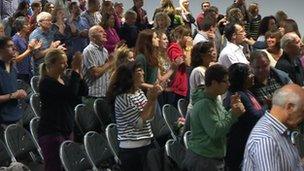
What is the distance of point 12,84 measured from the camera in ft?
18.2

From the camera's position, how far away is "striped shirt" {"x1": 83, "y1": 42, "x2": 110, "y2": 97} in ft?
21.4

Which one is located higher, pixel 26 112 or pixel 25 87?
pixel 25 87

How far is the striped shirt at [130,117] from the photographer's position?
478 cm

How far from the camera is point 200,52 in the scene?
537cm

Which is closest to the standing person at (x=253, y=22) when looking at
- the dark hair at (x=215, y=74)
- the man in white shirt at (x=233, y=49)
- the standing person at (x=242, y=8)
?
the standing person at (x=242, y=8)

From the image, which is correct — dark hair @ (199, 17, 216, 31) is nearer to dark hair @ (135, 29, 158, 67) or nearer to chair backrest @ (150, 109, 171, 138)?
Answer: dark hair @ (135, 29, 158, 67)

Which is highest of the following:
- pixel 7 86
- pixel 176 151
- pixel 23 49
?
pixel 23 49

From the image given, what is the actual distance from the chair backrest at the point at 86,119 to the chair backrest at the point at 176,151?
1.12m

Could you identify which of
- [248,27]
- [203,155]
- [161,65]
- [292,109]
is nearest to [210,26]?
[161,65]

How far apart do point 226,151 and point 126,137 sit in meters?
Answer: 0.73

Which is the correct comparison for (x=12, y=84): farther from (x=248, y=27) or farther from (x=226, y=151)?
(x=248, y=27)

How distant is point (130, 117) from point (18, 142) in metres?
1.14

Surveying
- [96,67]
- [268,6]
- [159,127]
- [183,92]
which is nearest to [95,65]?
[96,67]

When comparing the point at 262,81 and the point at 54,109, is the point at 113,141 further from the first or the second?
the point at 262,81
